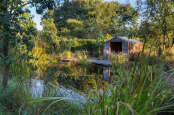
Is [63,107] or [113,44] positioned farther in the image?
[113,44]

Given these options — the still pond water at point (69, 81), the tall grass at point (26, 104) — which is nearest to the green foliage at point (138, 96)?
the still pond water at point (69, 81)

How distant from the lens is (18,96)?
2.50m

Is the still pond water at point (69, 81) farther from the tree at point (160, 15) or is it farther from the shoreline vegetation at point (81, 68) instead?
the tree at point (160, 15)

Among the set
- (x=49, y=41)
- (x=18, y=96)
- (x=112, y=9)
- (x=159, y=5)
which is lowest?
(x=18, y=96)

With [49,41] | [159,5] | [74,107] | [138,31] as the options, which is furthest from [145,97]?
[49,41]

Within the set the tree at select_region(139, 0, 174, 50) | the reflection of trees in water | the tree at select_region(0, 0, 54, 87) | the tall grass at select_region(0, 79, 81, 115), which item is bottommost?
the reflection of trees in water

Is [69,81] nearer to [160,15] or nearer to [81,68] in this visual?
[81,68]

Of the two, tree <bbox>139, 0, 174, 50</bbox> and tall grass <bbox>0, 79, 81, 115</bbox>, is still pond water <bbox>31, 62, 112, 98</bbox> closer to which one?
tall grass <bbox>0, 79, 81, 115</bbox>

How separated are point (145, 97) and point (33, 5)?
2.39m

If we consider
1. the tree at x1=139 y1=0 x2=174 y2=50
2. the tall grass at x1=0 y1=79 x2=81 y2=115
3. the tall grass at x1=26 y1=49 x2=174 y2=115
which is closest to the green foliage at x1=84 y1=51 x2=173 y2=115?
the tall grass at x1=26 y1=49 x2=174 y2=115

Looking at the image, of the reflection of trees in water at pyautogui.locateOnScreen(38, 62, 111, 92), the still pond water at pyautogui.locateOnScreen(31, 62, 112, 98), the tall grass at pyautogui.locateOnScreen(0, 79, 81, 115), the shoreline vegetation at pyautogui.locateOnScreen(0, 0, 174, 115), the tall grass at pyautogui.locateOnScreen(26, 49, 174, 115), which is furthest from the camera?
the reflection of trees in water at pyautogui.locateOnScreen(38, 62, 111, 92)

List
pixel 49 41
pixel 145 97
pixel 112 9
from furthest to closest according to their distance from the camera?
pixel 112 9 → pixel 49 41 → pixel 145 97

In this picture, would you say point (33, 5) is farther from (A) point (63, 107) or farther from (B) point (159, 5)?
(B) point (159, 5)

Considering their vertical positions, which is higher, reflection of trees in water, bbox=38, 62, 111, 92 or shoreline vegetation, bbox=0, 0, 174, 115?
shoreline vegetation, bbox=0, 0, 174, 115
